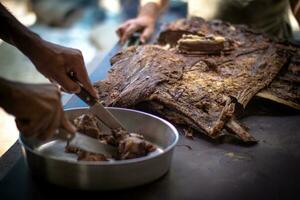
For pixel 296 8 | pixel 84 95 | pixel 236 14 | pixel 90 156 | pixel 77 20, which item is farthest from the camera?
pixel 77 20

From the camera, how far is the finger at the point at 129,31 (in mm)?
2631

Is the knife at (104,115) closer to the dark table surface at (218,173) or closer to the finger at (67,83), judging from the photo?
the finger at (67,83)

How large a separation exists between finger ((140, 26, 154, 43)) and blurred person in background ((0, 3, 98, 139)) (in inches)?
42.0

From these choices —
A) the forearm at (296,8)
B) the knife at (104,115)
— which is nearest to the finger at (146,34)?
the forearm at (296,8)

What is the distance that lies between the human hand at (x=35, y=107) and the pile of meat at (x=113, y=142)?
189 millimetres

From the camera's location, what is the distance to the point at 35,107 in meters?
1.12

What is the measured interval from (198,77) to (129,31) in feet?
3.04

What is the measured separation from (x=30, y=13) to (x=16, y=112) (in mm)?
4972

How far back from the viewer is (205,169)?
1.39 metres

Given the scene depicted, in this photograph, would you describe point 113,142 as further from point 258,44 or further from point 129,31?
point 129,31

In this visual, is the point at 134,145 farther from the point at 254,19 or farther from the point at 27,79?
the point at 27,79

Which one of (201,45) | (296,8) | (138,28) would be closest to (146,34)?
(138,28)

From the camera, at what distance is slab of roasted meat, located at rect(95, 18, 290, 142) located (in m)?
1.64

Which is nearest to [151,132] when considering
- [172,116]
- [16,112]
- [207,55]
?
[172,116]
